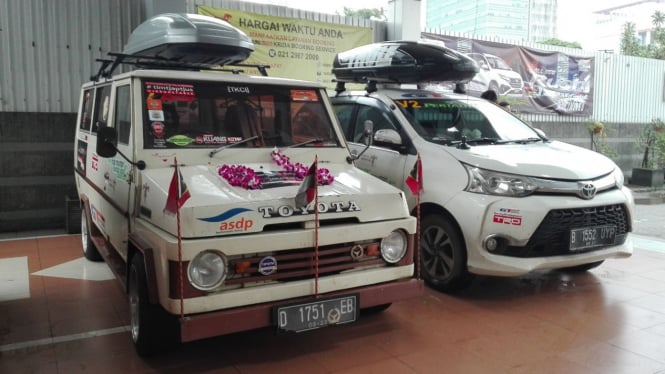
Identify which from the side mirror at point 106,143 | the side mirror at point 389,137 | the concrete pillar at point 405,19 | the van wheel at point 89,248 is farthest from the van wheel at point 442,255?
the concrete pillar at point 405,19

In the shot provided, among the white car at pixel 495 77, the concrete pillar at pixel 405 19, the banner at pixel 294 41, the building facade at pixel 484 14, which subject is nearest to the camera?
the building facade at pixel 484 14

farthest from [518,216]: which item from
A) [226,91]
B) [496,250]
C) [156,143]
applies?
[156,143]

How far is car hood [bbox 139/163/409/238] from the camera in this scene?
306cm

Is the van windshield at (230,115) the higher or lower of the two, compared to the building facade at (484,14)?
lower

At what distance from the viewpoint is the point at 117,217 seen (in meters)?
4.23

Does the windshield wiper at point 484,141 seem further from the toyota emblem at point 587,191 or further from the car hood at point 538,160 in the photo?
the toyota emblem at point 587,191

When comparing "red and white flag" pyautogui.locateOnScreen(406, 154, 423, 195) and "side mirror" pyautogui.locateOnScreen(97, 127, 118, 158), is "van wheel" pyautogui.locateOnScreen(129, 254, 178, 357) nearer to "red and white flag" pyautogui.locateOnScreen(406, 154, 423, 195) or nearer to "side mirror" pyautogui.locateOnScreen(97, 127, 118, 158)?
"side mirror" pyautogui.locateOnScreen(97, 127, 118, 158)

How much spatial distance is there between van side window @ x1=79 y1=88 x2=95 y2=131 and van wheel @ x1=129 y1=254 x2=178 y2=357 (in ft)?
8.91

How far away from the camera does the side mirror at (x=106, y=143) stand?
146 inches

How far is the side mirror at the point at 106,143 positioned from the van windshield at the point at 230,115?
0.73 feet

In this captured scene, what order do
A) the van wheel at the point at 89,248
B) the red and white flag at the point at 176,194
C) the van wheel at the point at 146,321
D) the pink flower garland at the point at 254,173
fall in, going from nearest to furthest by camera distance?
the red and white flag at the point at 176,194, the van wheel at the point at 146,321, the pink flower garland at the point at 254,173, the van wheel at the point at 89,248

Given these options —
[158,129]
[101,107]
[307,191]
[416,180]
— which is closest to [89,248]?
[101,107]

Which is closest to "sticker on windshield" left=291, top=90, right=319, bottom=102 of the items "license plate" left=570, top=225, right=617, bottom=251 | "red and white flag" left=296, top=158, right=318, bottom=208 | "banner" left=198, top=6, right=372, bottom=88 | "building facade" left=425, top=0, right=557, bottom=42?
"red and white flag" left=296, top=158, right=318, bottom=208

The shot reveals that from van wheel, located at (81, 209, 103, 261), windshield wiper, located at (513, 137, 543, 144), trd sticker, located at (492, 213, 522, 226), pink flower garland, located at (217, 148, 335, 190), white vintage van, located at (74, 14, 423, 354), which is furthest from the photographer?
van wheel, located at (81, 209, 103, 261)
